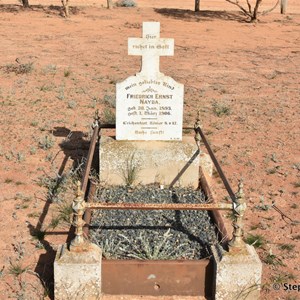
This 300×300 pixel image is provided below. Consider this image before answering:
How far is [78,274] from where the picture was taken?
179 inches

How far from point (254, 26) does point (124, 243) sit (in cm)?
2095

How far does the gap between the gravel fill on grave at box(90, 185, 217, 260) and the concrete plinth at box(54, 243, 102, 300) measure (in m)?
0.43

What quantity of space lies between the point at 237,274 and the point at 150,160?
269 centimetres

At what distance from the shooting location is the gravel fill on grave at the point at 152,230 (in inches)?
203

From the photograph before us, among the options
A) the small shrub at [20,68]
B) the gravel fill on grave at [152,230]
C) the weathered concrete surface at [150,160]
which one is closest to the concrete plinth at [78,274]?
the gravel fill on grave at [152,230]

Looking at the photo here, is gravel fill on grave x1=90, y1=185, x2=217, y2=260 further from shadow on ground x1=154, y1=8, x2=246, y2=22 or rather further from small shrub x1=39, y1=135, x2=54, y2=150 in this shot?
shadow on ground x1=154, y1=8, x2=246, y2=22

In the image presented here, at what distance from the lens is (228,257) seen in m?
4.57

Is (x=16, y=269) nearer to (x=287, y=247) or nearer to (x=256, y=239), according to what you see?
(x=256, y=239)

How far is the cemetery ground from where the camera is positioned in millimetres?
5629

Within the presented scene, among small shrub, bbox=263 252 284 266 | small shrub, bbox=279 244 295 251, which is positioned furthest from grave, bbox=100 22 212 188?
small shrub, bbox=263 252 284 266

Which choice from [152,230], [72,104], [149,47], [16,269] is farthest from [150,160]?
[72,104]

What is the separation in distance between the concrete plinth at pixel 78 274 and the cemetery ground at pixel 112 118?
295 millimetres

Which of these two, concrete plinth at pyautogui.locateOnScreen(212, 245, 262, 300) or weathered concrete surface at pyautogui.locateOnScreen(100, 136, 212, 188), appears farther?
weathered concrete surface at pyautogui.locateOnScreen(100, 136, 212, 188)

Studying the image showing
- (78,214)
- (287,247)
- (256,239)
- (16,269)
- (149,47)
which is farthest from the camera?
(149,47)
